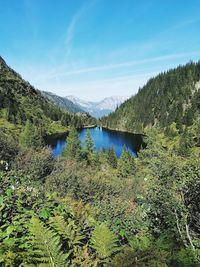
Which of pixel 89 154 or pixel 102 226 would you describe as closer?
pixel 102 226

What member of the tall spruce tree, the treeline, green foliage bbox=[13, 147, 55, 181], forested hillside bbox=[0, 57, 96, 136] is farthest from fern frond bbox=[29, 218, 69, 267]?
forested hillside bbox=[0, 57, 96, 136]

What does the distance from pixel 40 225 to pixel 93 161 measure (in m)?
60.7

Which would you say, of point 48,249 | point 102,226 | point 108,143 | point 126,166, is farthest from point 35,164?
point 108,143

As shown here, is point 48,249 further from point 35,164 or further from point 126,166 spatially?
point 126,166

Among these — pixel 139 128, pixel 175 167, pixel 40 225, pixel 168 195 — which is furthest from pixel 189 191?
pixel 139 128

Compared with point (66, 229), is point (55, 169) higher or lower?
lower

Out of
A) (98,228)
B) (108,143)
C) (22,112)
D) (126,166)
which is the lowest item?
(108,143)

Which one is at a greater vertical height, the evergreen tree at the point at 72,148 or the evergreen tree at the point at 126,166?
the evergreen tree at the point at 72,148

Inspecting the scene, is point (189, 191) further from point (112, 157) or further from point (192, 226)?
point (112, 157)

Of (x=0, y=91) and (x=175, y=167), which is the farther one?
(x=0, y=91)

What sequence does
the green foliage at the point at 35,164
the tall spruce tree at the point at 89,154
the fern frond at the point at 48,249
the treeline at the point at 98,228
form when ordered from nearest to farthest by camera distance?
the fern frond at the point at 48,249, the treeline at the point at 98,228, the green foliage at the point at 35,164, the tall spruce tree at the point at 89,154

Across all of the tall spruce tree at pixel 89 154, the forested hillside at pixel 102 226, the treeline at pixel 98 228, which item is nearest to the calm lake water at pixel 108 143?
the tall spruce tree at pixel 89 154

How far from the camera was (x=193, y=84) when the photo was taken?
185375 millimetres

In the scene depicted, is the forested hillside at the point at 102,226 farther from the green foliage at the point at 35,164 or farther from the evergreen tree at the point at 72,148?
the evergreen tree at the point at 72,148
